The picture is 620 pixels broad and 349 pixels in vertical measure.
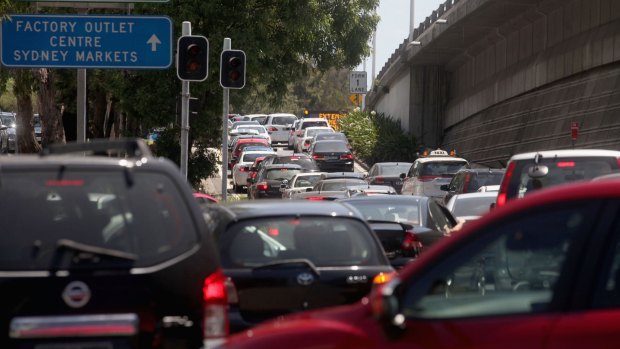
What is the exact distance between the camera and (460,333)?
521 cm

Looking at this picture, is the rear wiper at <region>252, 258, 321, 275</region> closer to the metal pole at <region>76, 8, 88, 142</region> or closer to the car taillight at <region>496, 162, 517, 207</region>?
the car taillight at <region>496, 162, 517, 207</region>

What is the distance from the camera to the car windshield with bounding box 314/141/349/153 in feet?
162

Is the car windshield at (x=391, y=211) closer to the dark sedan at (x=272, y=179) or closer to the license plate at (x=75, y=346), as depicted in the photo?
the license plate at (x=75, y=346)

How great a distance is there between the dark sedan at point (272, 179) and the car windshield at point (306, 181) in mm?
1463

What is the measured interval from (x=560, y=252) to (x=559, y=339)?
18.4 inches

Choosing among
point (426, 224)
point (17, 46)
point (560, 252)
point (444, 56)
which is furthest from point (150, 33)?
point (444, 56)

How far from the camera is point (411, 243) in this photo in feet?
42.8

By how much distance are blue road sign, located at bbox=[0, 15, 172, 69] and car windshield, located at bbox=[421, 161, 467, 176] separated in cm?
→ 1376

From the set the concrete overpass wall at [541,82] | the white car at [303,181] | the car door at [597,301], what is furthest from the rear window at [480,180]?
the car door at [597,301]

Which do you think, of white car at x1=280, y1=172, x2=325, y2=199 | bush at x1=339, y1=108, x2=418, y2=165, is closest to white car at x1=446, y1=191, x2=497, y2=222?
white car at x1=280, y1=172, x2=325, y2=199

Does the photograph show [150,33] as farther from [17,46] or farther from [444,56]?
[444,56]

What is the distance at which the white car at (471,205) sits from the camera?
19.7 m

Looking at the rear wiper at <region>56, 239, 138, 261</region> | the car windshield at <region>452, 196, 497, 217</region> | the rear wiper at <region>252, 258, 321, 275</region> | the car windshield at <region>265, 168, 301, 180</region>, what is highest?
the rear wiper at <region>56, 239, 138, 261</region>

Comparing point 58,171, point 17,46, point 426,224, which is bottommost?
point 426,224
